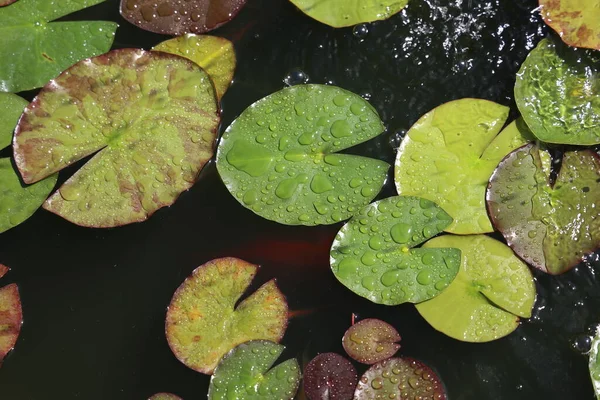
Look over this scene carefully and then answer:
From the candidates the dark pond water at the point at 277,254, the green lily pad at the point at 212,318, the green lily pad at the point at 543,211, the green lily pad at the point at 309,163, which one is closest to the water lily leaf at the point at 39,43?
the dark pond water at the point at 277,254

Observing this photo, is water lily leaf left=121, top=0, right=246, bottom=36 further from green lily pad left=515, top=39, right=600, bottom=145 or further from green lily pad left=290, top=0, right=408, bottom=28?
green lily pad left=515, top=39, right=600, bottom=145

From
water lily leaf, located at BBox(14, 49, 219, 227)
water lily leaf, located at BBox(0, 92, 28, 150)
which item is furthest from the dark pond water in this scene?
water lily leaf, located at BBox(0, 92, 28, 150)

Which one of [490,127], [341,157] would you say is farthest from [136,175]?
[490,127]

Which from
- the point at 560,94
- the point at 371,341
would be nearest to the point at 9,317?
the point at 371,341

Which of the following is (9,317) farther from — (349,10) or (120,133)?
(349,10)

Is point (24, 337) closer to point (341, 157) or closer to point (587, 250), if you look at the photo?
point (341, 157)

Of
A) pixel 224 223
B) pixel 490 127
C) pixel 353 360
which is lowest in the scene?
pixel 353 360
